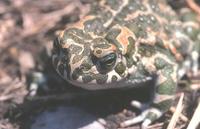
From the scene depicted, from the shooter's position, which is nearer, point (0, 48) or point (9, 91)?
point (9, 91)

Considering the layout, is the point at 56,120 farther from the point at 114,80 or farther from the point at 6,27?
the point at 6,27

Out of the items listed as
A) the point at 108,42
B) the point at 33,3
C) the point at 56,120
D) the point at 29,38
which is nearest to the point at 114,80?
the point at 108,42

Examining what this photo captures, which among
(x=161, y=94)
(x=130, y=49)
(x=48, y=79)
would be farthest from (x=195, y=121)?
(x=48, y=79)

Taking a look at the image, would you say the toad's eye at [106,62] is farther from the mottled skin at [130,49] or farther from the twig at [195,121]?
the twig at [195,121]

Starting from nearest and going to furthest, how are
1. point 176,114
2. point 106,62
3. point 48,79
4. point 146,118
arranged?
1. point 106,62
2. point 176,114
3. point 146,118
4. point 48,79

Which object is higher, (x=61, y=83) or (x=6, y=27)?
(x=6, y=27)

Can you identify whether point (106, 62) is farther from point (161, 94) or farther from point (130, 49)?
point (161, 94)

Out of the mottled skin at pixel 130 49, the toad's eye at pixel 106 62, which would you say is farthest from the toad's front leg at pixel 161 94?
the toad's eye at pixel 106 62
